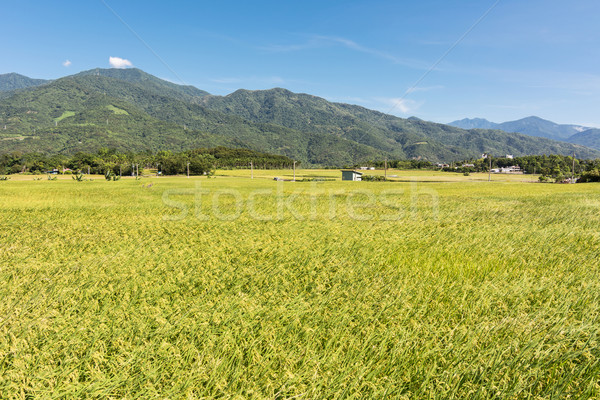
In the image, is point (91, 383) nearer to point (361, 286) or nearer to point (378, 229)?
point (361, 286)

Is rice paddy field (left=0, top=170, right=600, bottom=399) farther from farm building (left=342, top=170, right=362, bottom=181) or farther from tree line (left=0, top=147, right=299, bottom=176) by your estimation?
tree line (left=0, top=147, right=299, bottom=176)

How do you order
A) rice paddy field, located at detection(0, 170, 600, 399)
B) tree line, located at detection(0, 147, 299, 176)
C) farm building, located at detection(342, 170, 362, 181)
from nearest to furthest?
rice paddy field, located at detection(0, 170, 600, 399) < farm building, located at detection(342, 170, 362, 181) < tree line, located at detection(0, 147, 299, 176)

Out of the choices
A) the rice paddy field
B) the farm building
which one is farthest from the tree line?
the rice paddy field

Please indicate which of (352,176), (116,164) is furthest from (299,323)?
(116,164)

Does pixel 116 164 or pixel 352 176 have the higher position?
pixel 116 164

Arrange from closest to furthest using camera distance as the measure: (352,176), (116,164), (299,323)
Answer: (299,323) < (352,176) < (116,164)

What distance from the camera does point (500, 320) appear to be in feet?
12.6

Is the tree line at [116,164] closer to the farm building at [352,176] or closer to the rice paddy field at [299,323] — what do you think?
the farm building at [352,176]

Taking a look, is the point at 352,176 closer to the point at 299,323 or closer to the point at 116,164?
the point at 299,323

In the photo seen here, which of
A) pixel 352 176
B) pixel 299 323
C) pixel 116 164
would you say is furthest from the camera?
pixel 116 164

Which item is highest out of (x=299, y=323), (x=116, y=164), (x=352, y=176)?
(x=116, y=164)

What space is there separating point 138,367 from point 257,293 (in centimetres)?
200

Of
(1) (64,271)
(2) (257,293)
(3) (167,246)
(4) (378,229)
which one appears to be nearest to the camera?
(2) (257,293)

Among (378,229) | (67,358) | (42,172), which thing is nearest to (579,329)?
(67,358)
